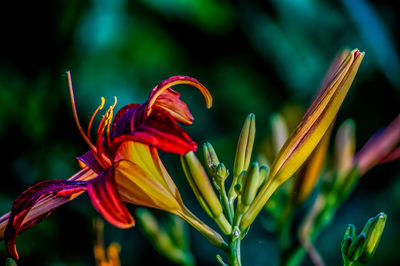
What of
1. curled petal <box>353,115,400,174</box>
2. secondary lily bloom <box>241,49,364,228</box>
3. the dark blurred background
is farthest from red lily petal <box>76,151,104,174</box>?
curled petal <box>353,115,400,174</box>

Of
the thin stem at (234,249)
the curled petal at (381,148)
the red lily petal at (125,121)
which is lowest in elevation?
the curled petal at (381,148)

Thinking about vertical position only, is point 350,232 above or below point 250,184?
below

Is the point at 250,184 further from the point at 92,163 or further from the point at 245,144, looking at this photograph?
the point at 92,163

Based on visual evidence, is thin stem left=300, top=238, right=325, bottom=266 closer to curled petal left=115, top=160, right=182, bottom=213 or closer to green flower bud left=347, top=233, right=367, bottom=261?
green flower bud left=347, top=233, right=367, bottom=261

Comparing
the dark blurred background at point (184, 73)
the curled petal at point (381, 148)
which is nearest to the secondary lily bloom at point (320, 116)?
the curled petal at point (381, 148)

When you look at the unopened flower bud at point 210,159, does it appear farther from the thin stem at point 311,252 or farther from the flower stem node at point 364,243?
the thin stem at point 311,252

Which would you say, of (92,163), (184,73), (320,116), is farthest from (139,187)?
(184,73)


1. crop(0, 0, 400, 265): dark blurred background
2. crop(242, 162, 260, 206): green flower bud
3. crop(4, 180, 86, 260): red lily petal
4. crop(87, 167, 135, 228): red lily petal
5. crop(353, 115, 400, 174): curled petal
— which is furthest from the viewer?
crop(0, 0, 400, 265): dark blurred background
